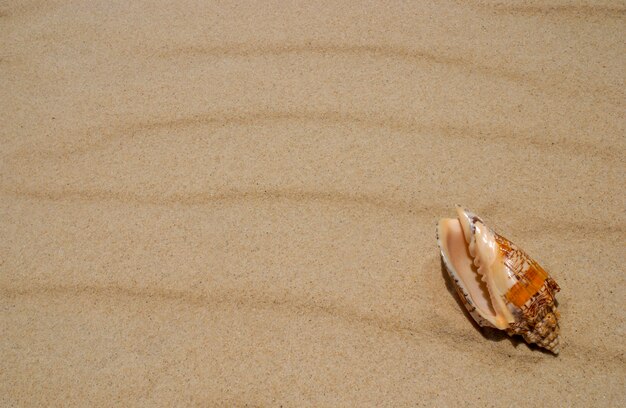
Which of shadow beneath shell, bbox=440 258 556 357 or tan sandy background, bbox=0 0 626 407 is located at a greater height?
tan sandy background, bbox=0 0 626 407

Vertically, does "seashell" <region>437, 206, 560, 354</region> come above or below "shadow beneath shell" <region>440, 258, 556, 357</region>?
above

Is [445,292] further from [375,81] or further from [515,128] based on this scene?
[375,81]

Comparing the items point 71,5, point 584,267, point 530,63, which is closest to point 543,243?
point 584,267

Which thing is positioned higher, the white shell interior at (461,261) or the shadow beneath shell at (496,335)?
the white shell interior at (461,261)

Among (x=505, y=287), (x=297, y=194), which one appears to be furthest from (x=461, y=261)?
(x=297, y=194)

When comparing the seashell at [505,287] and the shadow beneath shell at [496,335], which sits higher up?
the seashell at [505,287]
